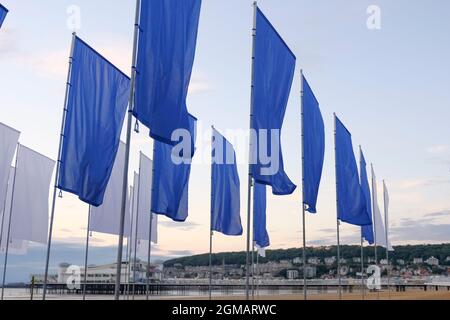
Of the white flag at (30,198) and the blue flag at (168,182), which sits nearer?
the blue flag at (168,182)

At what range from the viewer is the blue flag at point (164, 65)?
45.2 ft

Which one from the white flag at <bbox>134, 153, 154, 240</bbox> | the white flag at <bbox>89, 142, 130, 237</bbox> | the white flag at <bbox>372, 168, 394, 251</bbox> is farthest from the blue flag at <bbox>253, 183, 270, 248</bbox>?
the white flag at <bbox>372, 168, 394, 251</bbox>

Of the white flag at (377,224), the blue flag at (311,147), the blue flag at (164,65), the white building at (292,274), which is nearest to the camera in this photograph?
the blue flag at (164,65)

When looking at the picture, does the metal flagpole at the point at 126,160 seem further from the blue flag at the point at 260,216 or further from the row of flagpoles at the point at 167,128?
the blue flag at the point at 260,216

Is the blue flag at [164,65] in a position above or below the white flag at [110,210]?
above

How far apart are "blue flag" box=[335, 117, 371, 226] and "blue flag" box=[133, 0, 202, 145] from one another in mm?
13676

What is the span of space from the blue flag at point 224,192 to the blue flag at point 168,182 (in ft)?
12.3

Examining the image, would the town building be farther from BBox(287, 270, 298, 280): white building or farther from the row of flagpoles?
the row of flagpoles

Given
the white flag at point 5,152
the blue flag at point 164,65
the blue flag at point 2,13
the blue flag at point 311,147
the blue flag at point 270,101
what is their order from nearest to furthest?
the blue flag at point 2,13 → the blue flag at point 164,65 → the blue flag at point 270,101 → the white flag at point 5,152 → the blue flag at point 311,147

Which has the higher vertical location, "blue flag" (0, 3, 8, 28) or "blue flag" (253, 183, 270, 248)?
"blue flag" (0, 3, 8, 28)

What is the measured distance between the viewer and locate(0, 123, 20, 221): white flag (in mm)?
20633

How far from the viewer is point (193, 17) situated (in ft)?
50.3

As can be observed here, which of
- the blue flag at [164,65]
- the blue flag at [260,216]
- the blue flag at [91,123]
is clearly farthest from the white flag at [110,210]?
the blue flag at [164,65]
